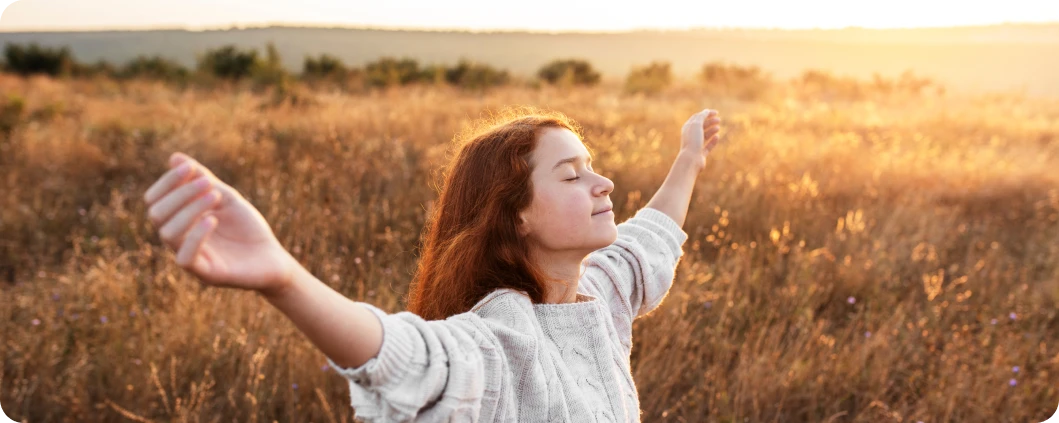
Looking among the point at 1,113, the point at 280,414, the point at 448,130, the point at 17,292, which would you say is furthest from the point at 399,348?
the point at 1,113

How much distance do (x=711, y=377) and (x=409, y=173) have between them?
10.4ft

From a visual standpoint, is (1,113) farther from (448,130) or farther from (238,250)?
(238,250)

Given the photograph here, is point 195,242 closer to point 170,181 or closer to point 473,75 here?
point 170,181

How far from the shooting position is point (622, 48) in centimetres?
6088

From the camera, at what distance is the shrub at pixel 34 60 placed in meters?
20.7

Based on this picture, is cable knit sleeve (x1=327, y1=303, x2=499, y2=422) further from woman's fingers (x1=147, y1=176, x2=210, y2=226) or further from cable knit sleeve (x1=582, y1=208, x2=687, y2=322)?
cable knit sleeve (x1=582, y1=208, x2=687, y2=322)

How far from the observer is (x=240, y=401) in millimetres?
2922

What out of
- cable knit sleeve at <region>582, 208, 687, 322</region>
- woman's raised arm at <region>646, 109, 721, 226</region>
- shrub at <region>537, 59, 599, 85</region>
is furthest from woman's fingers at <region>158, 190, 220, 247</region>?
shrub at <region>537, 59, 599, 85</region>

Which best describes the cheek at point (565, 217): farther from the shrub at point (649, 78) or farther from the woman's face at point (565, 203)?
the shrub at point (649, 78)

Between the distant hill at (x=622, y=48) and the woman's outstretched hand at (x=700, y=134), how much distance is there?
34177 mm

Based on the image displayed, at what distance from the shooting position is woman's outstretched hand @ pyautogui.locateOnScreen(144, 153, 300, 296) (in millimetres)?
885

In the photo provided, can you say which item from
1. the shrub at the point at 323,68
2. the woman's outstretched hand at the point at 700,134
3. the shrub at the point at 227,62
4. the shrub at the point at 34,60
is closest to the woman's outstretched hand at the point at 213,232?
the woman's outstretched hand at the point at 700,134

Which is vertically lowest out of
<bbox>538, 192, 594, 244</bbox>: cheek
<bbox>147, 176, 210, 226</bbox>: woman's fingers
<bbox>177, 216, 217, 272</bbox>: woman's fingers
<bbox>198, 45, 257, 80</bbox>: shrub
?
<bbox>198, 45, 257, 80</bbox>: shrub

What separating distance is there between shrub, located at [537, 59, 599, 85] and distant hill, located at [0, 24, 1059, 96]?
15944mm
